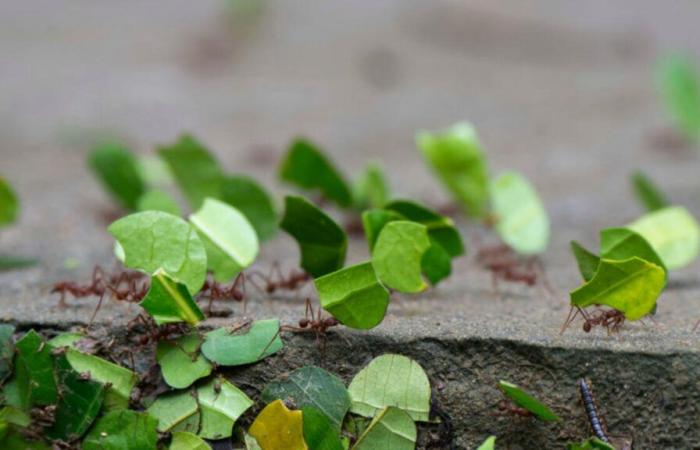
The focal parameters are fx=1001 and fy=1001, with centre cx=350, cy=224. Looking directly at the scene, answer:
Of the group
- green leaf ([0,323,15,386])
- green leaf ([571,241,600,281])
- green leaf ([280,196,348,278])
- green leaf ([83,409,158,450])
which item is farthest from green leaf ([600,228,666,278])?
green leaf ([0,323,15,386])

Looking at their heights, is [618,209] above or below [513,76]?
above

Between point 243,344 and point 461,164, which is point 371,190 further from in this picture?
point 243,344

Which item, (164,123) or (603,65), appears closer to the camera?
(164,123)

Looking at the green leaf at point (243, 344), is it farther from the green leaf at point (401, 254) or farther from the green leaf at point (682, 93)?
the green leaf at point (682, 93)

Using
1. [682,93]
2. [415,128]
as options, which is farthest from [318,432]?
[415,128]

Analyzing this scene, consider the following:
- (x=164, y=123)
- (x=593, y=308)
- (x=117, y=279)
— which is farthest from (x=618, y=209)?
(x=164, y=123)

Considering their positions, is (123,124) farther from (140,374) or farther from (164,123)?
(140,374)

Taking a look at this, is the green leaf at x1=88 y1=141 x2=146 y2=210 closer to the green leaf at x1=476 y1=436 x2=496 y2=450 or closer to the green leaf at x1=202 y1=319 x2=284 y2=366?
the green leaf at x1=202 y1=319 x2=284 y2=366

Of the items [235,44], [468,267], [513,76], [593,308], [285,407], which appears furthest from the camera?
[235,44]

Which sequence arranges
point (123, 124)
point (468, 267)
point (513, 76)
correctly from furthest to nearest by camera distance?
point (513, 76) < point (123, 124) < point (468, 267)
